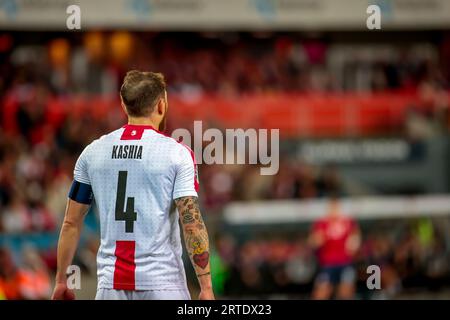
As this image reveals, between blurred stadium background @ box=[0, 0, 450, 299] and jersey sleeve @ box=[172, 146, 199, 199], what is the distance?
8.49 meters

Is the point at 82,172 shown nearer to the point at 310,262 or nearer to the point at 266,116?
the point at 310,262

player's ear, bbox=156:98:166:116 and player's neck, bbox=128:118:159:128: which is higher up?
player's ear, bbox=156:98:166:116

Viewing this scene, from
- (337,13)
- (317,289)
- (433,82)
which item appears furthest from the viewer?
(433,82)

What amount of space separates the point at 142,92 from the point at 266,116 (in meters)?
14.2

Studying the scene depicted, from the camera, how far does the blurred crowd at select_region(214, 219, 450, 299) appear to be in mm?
15672

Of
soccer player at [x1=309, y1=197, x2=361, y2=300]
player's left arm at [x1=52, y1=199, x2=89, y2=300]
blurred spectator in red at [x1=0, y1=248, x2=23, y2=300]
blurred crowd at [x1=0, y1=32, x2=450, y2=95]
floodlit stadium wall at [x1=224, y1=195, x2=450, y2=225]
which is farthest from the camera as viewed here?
blurred crowd at [x1=0, y1=32, x2=450, y2=95]

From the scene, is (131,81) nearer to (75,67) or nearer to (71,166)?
(71,166)

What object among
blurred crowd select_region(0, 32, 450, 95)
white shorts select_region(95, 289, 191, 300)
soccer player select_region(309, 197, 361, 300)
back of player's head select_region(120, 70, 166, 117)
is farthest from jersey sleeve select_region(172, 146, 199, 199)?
blurred crowd select_region(0, 32, 450, 95)

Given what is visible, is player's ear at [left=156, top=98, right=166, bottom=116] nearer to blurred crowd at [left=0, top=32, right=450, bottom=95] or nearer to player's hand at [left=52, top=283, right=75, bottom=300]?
player's hand at [left=52, top=283, right=75, bottom=300]

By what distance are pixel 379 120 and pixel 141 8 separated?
5.28 metres

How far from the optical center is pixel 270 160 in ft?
56.4

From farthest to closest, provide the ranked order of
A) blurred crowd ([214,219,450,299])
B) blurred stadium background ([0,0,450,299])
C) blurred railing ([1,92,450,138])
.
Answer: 1. blurred railing ([1,92,450,138])
2. blurred stadium background ([0,0,450,299])
3. blurred crowd ([214,219,450,299])

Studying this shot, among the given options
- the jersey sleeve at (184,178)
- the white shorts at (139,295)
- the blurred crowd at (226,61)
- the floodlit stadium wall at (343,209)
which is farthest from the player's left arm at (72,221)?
the blurred crowd at (226,61)
